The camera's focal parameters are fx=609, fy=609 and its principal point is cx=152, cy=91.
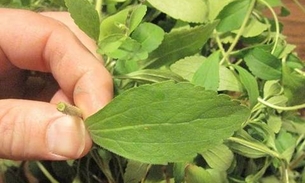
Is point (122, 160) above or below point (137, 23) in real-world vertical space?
below

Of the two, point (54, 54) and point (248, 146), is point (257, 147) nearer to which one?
point (248, 146)

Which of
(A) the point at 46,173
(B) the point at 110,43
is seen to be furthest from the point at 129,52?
(A) the point at 46,173

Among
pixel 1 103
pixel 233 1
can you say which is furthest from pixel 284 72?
pixel 1 103

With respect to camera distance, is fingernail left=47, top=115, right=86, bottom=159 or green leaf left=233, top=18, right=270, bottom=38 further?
green leaf left=233, top=18, right=270, bottom=38

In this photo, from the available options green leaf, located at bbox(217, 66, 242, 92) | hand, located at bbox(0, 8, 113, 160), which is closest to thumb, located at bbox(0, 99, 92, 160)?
hand, located at bbox(0, 8, 113, 160)

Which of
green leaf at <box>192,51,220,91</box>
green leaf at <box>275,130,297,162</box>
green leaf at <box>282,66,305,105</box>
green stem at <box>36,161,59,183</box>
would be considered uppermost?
green leaf at <box>192,51,220,91</box>

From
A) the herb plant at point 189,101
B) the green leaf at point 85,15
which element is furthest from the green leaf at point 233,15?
the green leaf at point 85,15

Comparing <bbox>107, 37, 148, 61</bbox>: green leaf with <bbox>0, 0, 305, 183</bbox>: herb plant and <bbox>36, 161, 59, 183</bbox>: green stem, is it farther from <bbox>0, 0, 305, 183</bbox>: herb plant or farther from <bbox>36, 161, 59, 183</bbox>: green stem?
<bbox>36, 161, 59, 183</bbox>: green stem

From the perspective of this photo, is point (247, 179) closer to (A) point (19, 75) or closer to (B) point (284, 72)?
(B) point (284, 72)
